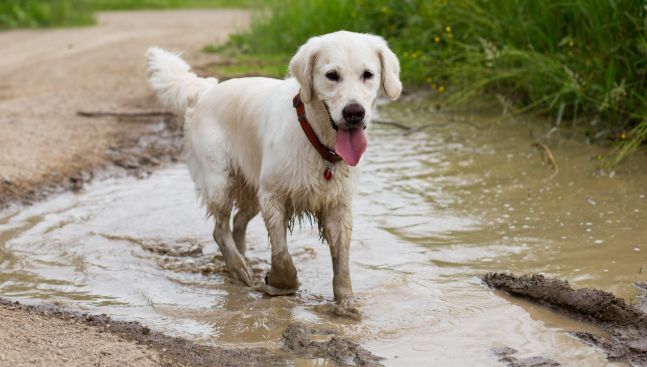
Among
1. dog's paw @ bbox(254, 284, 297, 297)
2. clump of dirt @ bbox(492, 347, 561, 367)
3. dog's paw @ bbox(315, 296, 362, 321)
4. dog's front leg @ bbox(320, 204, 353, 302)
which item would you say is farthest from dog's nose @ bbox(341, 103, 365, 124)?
clump of dirt @ bbox(492, 347, 561, 367)

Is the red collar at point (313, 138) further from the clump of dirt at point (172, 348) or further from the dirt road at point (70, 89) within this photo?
the dirt road at point (70, 89)

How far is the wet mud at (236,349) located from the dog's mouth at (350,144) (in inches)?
37.0

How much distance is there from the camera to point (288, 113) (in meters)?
5.43

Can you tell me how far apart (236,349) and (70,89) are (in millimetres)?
8332

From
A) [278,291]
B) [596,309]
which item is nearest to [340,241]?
[278,291]

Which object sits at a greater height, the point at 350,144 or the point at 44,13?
the point at 350,144

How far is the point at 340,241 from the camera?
5.49 m

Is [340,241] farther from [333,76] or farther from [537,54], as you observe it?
[537,54]

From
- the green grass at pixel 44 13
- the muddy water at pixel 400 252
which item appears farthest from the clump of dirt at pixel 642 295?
the green grass at pixel 44 13

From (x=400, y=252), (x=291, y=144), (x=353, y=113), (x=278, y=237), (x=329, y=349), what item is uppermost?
(x=353, y=113)

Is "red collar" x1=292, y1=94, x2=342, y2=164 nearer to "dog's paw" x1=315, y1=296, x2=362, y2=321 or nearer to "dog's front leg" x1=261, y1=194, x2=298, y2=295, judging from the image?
"dog's front leg" x1=261, y1=194, x2=298, y2=295

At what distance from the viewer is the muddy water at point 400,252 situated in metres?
4.99

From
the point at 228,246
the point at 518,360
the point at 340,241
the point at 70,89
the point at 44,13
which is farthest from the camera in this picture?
the point at 44,13

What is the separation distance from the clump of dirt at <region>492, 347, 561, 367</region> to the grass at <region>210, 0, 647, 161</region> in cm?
364
